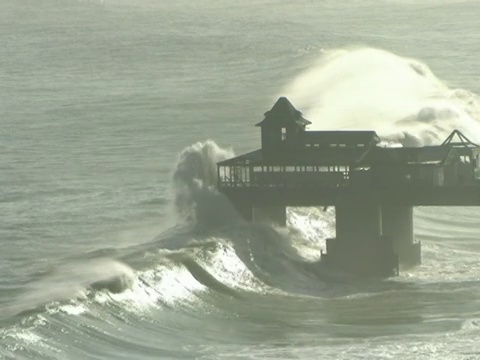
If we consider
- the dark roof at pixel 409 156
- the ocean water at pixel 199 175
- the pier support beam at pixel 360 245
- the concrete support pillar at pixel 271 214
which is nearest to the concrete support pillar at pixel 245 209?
the ocean water at pixel 199 175

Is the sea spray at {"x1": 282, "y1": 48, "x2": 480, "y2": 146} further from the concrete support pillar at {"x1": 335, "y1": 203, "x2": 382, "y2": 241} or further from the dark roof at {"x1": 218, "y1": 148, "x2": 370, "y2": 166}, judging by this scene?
the concrete support pillar at {"x1": 335, "y1": 203, "x2": 382, "y2": 241}

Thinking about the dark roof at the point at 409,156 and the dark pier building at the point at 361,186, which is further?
the dark roof at the point at 409,156

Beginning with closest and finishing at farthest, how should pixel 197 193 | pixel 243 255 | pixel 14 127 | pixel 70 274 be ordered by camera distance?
pixel 70 274, pixel 243 255, pixel 197 193, pixel 14 127

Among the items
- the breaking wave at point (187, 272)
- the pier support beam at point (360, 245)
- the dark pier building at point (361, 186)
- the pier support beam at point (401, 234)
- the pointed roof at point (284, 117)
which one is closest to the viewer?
the breaking wave at point (187, 272)

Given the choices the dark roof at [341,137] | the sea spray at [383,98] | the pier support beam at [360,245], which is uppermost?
the dark roof at [341,137]

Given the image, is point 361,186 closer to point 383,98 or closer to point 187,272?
point 187,272

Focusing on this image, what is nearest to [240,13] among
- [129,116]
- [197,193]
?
[129,116]

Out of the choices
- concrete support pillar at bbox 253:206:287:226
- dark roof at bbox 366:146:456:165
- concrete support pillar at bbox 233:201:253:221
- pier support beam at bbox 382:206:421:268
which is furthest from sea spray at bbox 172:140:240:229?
dark roof at bbox 366:146:456:165

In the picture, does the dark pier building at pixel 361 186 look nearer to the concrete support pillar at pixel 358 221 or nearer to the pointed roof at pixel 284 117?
the concrete support pillar at pixel 358 221

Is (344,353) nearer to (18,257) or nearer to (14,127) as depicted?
(18,257)
